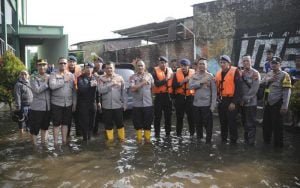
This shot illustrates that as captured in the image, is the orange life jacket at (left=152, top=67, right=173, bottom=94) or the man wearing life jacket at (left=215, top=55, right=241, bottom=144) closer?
the man wearing life jacket at (left=215, top=55, right=241, bottom=144)

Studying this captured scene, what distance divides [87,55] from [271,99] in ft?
80.5

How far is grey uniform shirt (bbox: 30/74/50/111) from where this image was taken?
7219 millimetres

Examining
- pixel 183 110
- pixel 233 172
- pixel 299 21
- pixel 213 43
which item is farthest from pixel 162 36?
pixel 233 172

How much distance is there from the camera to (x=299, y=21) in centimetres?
1406

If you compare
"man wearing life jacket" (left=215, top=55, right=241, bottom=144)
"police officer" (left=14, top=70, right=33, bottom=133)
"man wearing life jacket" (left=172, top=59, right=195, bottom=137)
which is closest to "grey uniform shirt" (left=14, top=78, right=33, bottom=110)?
"police officer" (left=14, top=70, right=33, bottom=133)

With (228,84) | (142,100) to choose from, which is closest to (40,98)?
(142,100)

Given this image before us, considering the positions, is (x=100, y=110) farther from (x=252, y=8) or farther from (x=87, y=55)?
(x=87, y=55)

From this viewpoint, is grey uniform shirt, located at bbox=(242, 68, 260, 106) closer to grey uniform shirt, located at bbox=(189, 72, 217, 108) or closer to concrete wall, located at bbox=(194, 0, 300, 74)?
grey uniform shirt, located at bbox=(189, 72, 217, 108)

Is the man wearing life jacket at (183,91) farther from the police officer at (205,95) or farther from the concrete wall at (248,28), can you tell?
the concrete wall at (248,28)

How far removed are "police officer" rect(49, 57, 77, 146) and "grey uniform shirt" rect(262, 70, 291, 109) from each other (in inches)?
165

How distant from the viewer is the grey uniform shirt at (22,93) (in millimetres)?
8508

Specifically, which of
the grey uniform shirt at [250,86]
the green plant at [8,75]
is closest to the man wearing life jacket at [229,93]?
the grey uniform shirt at [250,86]

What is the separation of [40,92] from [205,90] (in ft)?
11.5

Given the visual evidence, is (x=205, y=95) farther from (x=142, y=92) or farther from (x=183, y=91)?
(x=142, y=92)
